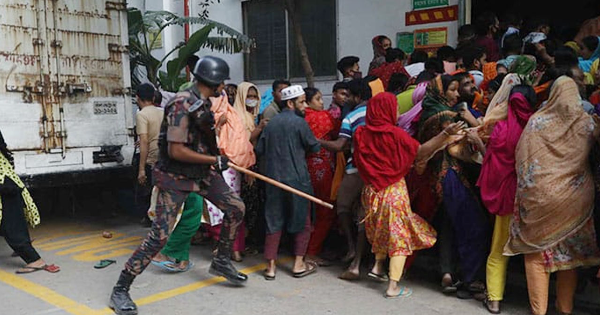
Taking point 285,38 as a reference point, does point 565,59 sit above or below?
below

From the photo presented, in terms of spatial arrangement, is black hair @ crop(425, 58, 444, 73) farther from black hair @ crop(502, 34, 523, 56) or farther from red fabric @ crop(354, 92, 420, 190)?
red fabric @ crop(354, 92, 420, 190)

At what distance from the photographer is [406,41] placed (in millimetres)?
7953

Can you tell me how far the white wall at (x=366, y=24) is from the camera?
8039 millimetres

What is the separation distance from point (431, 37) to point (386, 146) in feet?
12.6

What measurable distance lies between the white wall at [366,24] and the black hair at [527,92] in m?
3.93

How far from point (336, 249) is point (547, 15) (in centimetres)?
694

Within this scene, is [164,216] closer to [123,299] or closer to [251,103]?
[123,299]

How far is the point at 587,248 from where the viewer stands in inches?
148

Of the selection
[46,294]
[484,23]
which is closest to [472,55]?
[484,23]

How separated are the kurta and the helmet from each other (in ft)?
2.40

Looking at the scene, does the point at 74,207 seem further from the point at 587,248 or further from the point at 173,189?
the point at 587,248

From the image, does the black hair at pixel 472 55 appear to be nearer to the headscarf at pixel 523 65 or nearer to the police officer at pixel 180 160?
the headscarf at pixel 523 65

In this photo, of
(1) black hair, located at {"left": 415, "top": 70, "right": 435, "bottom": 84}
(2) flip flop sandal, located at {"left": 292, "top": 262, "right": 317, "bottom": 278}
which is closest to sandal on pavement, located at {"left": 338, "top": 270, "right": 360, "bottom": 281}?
(2) flip flop sandal, located at {"left": 292, "top": 262, "right": 317, "bottom": 278}

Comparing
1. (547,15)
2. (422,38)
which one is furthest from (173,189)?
(547,15)
